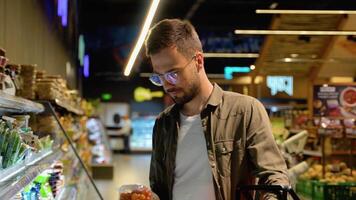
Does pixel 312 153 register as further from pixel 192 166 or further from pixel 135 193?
pixel 135 193

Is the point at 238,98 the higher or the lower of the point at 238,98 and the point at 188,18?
the lower

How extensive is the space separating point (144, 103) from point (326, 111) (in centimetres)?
1646

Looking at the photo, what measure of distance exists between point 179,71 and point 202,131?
0.97 feet

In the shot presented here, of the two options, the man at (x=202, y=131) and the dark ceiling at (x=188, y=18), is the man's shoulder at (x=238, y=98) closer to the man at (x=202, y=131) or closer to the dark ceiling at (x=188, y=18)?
the man at (x=202, y=131)

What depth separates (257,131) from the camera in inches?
84.0

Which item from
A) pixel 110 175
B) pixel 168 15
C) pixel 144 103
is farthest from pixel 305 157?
pixel 144 103

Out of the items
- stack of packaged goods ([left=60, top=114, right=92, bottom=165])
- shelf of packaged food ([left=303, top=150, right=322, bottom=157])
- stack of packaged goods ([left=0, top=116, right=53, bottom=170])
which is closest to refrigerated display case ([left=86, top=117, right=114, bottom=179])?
stack of packaged goods ([left=60, top=114, right=92, bottom=165])

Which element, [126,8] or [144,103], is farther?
[144,103]

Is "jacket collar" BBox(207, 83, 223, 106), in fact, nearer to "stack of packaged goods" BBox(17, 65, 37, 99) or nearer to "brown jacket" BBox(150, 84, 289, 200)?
"brown jacket" BBox(150, 84, 289, 200)

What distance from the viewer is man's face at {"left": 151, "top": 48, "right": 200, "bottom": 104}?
2.09 m

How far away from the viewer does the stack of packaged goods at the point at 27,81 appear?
13.3ft

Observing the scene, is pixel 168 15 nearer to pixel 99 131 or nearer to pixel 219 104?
pixel 99 131

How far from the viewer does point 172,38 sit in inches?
81.9

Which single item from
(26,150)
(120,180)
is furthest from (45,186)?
(120,180)
